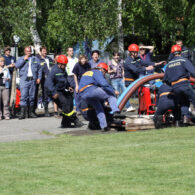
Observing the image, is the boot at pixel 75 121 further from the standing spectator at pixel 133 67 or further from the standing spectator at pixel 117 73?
the standing spectator at pixel 117 73

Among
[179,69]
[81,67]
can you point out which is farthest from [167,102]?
[81,67]

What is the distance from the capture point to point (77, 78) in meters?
19.4

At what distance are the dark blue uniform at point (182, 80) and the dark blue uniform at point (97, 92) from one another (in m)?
1.45

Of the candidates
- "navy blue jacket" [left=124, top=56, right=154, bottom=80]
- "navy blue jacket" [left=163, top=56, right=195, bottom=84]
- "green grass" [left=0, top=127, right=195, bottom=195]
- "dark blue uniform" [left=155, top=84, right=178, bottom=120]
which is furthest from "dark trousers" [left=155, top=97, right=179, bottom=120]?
"navy blue jacket" [left=124, top=56, right=154, bottom=80]

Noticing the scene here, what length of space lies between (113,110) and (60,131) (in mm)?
1440

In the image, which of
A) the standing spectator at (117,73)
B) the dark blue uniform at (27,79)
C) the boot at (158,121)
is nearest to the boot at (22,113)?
the dark blue uniform at (27,79)

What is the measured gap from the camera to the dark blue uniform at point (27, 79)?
771 inches

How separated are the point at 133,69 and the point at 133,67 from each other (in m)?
0.06

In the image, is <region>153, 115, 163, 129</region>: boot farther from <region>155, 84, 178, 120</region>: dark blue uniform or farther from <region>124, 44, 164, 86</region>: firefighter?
<region>124, 44, 164, 86</region>: firefighter

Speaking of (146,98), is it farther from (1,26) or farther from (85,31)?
(1,26)

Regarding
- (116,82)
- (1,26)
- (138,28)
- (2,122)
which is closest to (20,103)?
(2,122)

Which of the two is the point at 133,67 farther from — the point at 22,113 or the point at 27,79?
the point at 22,113

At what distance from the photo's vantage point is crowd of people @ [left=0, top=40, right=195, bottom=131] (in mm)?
15000

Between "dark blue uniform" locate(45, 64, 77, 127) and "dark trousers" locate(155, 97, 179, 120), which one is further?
"dark blue uniform" locate(45, 64, 77, 127)
